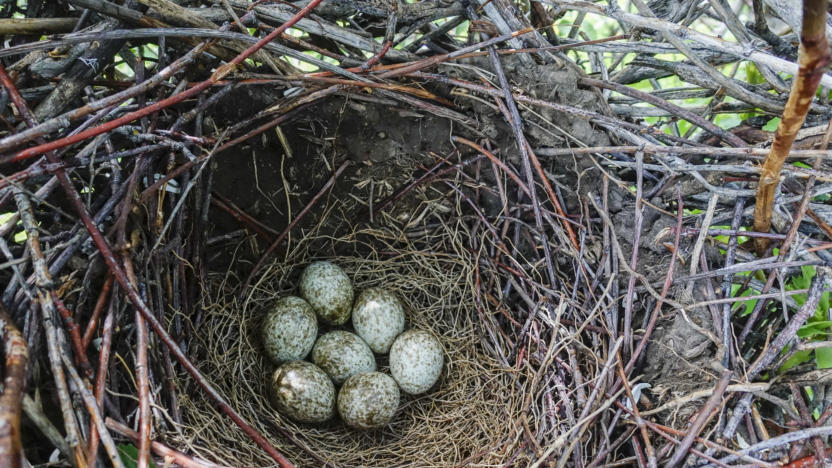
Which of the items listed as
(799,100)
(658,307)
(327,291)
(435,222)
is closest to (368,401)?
(327,291)

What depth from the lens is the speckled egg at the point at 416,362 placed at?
229cm

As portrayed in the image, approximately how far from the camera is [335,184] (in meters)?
2.46

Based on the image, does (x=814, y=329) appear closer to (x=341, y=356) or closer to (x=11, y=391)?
(x=341, y=356)

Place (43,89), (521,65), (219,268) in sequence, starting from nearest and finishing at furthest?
(43,89), (521,65), (219,268)

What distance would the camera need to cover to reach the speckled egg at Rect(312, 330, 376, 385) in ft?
7.57

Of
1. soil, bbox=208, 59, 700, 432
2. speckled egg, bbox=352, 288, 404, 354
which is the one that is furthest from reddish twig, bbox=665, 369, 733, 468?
speckled egg, bbox=352, 288, 404, 354

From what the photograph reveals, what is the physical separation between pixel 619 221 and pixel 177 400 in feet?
5.18

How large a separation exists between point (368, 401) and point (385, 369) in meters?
0.33

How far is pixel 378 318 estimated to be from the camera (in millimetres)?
2404

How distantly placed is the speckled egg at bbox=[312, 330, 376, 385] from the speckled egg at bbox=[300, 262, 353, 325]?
10 cm

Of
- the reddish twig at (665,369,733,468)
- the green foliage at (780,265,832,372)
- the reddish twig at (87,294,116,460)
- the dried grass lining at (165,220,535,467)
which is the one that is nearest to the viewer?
the reddish twig at (87,294,116,460)

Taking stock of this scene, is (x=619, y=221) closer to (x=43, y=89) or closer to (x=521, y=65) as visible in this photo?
(x=521, y=65)

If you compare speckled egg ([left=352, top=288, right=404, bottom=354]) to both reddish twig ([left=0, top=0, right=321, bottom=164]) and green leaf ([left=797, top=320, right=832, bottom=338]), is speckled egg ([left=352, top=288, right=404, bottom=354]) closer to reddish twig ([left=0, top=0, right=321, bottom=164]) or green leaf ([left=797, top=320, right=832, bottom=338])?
reddish twig ([left=0, top=0, right=321, bottom=164])

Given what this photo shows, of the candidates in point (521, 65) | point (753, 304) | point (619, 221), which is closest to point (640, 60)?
point (521, 65)
